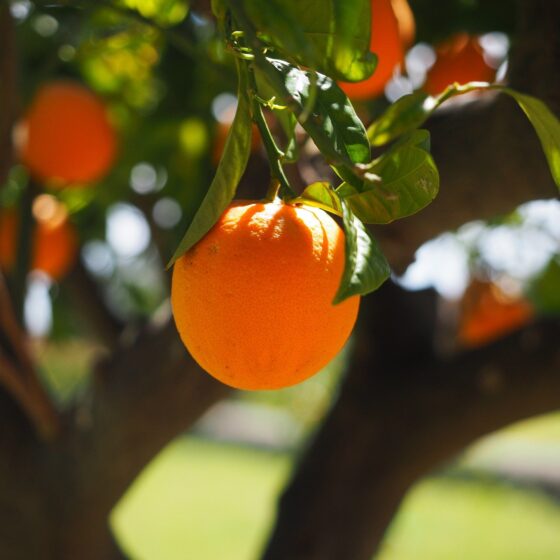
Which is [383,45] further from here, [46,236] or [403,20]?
[46,236]

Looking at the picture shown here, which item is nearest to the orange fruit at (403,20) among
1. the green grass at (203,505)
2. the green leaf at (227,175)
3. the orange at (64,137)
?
the green leaf at (227,175)

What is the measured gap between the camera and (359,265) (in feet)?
1.35

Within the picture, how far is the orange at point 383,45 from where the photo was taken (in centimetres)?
78

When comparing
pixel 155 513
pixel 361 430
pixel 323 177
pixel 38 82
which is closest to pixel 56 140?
pixel 38 82

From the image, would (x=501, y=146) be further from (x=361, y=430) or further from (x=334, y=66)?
(x=361, y=430)

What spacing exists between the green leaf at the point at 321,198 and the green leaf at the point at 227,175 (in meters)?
0.05

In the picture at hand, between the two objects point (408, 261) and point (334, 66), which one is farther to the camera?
point (408, 261)

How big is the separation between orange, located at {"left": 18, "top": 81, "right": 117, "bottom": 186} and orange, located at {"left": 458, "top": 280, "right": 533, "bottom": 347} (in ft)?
3.05

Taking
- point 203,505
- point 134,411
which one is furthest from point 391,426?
point 203,505

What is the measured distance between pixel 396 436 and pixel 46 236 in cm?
66

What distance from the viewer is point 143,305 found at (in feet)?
7.05

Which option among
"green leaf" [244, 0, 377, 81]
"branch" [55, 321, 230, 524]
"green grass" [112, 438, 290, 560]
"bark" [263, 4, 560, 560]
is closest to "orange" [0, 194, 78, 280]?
"branch" [55, 321, 230, 524]

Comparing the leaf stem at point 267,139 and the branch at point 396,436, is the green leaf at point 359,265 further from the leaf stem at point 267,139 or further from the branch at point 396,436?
the branch at point 396,436

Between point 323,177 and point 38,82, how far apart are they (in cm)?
56
